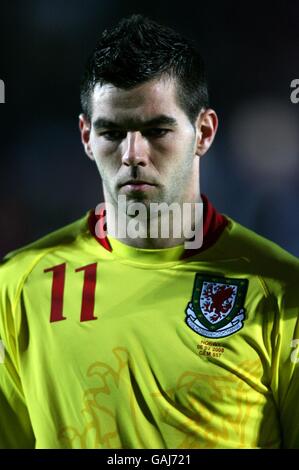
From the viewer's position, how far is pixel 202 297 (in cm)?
257

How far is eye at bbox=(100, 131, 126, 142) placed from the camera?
2.48m

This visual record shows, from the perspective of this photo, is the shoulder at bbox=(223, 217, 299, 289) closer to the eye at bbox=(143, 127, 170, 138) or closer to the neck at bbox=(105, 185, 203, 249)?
the neck at bbox=(105, 185, 203, 249)

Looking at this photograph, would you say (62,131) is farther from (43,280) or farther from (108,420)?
(108,420)

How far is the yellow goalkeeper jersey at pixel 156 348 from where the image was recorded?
8.08 feet

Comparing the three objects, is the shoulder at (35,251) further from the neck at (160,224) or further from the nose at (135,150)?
the nose at (135,150)

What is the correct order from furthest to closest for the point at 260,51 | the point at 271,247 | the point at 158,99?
1. the point at 260,51
2. the point at 271,247
3. the point at 158,99

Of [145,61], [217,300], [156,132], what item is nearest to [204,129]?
[156,132]

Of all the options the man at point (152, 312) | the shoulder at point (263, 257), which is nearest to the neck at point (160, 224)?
the man at point (152, 312)

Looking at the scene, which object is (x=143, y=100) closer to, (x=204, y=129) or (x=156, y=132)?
(x=156, y=132)

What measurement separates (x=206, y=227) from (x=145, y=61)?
63 cm

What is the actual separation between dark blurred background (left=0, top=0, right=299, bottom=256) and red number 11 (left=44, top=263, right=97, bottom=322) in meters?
0.49
